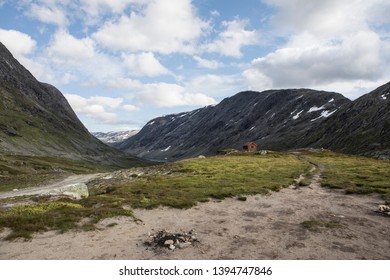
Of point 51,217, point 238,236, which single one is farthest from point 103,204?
point 238,236

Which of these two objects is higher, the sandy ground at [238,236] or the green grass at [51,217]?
the green grass at [51,217]

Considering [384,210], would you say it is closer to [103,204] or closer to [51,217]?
[103,204]

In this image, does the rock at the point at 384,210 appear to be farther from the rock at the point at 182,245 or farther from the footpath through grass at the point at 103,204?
the rock at the point at 182,245

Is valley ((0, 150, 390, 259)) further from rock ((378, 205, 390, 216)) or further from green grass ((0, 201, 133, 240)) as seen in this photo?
rock ((378, 205, 390, 216))

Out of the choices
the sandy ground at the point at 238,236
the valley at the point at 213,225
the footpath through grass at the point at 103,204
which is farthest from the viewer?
the footpath through grass at the point at 103,204

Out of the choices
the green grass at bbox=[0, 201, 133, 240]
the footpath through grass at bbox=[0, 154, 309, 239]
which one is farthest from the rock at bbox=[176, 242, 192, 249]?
the footpath through grass at bbox=[0, 154, 309, 239]

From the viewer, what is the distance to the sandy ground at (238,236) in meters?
17.4

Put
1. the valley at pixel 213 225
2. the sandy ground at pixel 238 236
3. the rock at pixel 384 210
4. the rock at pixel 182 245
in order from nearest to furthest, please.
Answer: the sandy ground at pixel 238 236 < the valley at pixel 213 225 < the rock at pixel 182 245 < the rock at pixel 384 210

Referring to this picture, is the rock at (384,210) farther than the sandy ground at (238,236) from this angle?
Yes

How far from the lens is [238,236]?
20391mm

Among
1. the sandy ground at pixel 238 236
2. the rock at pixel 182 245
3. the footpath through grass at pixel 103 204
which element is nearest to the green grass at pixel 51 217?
the footpath through grass at pixel 103 204

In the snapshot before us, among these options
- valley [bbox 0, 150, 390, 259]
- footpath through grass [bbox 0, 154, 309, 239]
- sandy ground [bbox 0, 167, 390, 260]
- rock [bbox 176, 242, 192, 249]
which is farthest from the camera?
footpath through grass [bbox 0, 154, 309, 239]

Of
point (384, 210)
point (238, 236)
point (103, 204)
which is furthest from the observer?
point (103, 204)

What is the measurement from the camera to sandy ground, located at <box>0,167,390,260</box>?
57.1ft
